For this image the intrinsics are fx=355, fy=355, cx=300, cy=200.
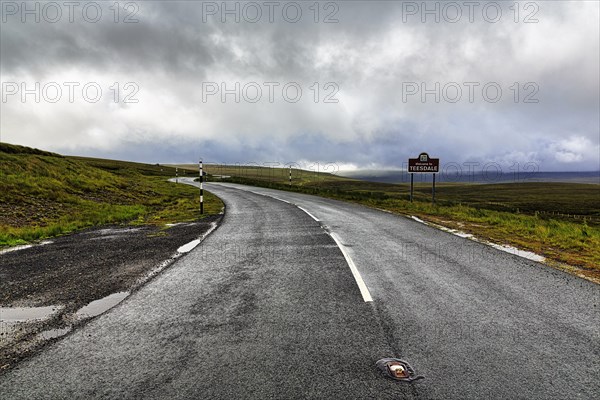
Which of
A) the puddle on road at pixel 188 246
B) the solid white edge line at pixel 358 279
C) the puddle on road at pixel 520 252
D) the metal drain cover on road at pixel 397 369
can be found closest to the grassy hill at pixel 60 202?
the puddle on road at pixel 188 246

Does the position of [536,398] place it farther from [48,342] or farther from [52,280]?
[52,280]

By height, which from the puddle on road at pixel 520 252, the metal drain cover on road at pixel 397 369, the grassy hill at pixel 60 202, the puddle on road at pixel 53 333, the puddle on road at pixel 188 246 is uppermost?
the grassy hill at pixel 60 202

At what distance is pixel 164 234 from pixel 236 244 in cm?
307

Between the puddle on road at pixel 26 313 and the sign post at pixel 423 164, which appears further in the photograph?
the sign post at pixel 423 164

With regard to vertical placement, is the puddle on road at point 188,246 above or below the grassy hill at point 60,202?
below

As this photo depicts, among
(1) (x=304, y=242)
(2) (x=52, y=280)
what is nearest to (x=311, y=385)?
(2) (x=52, y=280)

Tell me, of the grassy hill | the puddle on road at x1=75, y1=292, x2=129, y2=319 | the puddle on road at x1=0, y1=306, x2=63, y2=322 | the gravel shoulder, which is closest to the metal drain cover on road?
the gravel shoulder

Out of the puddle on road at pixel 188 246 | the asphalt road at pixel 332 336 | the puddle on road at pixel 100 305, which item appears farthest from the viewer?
the puddle on road at pixel 188 246

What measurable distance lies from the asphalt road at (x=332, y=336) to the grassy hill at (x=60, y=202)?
7.86m

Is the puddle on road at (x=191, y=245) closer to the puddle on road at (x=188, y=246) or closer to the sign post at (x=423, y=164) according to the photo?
the puddle on road at (x=188, y=246)

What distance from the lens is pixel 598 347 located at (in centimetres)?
362

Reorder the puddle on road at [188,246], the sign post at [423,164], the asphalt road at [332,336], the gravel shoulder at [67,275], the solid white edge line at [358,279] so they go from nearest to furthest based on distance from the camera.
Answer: the asphalt road at [332,336], the gravel shoulder at [67,275], the solid white edge line at [358,279], the puddle on road at [188,246], the sign post at [423,164]

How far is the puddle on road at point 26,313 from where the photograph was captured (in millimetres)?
4320

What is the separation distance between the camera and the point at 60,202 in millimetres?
17500
